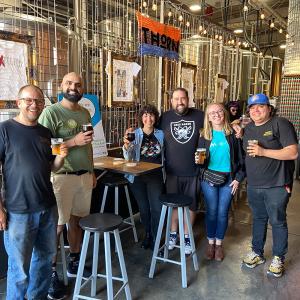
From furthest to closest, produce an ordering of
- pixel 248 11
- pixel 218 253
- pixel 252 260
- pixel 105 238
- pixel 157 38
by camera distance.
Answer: pixel 248 11 < pixel 157 38 < pixel 218 253 < pixel 252 260 < pixel 105 238

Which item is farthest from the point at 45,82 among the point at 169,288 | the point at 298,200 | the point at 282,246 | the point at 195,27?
the point at 298,200

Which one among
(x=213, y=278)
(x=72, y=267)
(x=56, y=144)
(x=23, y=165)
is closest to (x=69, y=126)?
(x=56, y=144)

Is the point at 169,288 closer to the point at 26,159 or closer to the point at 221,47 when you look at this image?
the point at 26,159

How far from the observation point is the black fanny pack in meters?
3.03

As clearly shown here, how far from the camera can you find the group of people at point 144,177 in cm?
199

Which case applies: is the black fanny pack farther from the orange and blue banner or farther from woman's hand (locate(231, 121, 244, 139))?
the orange and blue banner

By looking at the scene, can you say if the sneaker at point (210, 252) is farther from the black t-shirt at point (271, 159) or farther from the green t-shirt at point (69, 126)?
the green t-shirt at point (69, 126)

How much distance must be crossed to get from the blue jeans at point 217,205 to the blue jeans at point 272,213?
0.74 ft

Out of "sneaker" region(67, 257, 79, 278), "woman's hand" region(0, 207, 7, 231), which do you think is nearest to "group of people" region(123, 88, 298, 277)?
"sneaker" region(67, 257, 79, 278)

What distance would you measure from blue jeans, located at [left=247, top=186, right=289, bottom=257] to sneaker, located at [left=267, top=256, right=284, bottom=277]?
0.16 ft

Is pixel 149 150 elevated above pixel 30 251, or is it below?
above

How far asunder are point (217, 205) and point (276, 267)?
774 millimetres

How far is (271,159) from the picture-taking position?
2.75 metres

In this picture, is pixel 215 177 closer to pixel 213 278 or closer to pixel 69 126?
pixel 213 278
